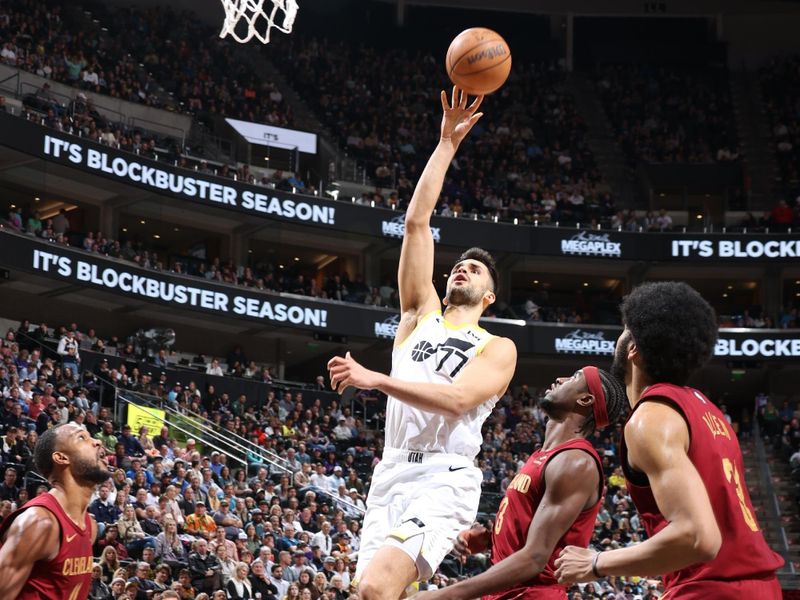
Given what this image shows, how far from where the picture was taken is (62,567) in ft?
19.8

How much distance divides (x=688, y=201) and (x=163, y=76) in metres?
18.1

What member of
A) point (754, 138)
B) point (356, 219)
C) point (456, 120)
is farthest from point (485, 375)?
point (754, 138)

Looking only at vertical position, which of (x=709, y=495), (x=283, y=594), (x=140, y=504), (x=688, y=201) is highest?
(x=688, y=201)

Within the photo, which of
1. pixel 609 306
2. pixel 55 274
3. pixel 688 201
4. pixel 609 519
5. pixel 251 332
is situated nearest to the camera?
pixel 609 519

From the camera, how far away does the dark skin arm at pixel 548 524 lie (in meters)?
4.54

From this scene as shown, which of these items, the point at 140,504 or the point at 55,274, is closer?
the point at 140,504

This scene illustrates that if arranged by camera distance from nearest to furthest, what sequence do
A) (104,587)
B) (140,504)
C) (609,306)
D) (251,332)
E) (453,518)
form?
(453,518) → (104,587) → (140,504) → (251,332) → (609,306)

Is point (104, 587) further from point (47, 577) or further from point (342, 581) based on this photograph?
point (47, 577)

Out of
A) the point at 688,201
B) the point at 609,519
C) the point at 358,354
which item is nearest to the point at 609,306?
the point at 688,201

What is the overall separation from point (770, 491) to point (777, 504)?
79 centimetres

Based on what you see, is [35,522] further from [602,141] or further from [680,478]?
[602,141]

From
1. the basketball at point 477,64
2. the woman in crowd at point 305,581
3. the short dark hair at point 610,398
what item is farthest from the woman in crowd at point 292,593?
the short dark hair at point 610,398

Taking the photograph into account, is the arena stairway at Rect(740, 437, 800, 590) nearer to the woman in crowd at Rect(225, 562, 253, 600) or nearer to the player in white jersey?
the woman in crowd at Rect(225, 562, 253, 600)

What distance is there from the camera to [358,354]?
113ft
